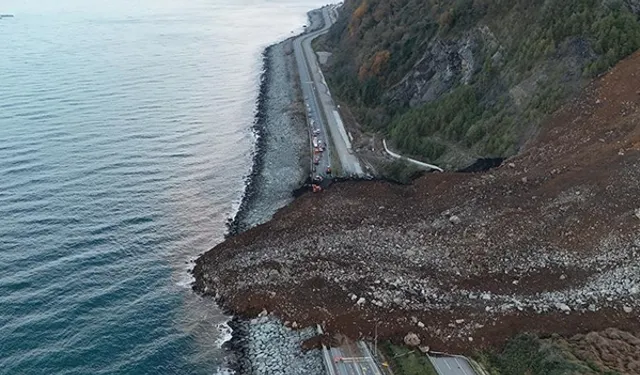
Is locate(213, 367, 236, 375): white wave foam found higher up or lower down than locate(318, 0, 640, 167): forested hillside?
lower down

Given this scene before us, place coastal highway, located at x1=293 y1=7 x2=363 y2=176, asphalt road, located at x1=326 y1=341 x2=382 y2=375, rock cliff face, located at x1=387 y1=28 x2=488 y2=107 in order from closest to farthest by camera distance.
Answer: asphalt road, located at x1=326 y1=341 x2=382 y2=375 < coastal highway, located at x1=293 y1=7 x2=363 y2=176 < rock cliff face, located at x1=387 y1=28 x2=488 y2=107

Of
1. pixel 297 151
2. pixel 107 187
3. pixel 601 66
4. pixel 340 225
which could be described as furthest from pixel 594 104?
pixel 107 187

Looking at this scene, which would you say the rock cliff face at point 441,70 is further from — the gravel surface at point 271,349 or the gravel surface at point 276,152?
the gravel surface at point 271,349

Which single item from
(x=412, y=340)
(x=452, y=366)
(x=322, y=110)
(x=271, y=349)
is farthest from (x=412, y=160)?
(x=452, y=366)

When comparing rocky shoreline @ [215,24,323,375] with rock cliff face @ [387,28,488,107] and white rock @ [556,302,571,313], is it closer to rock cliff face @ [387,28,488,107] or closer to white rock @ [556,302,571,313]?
rock cliff face @ [387,28,488,107]

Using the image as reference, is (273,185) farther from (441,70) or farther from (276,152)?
(441,70)

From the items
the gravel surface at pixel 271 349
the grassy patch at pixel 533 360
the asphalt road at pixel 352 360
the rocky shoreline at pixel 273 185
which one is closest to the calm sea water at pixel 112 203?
the gravel surface at pixel 271 349

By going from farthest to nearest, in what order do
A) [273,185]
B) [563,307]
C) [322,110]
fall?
[322,110]
[273,185]
[563,307]

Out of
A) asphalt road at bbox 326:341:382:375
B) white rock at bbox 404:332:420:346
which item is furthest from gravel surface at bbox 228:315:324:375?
white rock at bbox 404:332:420:346
